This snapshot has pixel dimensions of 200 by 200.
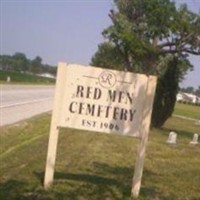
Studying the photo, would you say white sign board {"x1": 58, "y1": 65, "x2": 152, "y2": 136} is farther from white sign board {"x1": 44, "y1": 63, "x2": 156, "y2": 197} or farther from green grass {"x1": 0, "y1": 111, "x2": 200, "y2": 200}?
green grass {"x1": 0, "y1": 111, "x2": 200, "y2": 200}

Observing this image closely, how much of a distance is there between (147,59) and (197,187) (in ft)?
118

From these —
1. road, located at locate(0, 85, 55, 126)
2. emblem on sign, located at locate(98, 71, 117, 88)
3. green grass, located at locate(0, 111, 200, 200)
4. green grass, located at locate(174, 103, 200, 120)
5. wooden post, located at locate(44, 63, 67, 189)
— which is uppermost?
emblem on sign, located at locate(98, 71, 117, 88)

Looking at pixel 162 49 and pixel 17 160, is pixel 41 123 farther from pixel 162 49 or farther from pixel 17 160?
pixel 162 49

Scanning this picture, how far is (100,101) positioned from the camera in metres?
8.41

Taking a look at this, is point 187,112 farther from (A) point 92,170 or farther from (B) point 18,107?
(A) point 92,170

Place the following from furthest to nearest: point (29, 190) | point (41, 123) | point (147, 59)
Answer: point (147, 59) < point (41, 123) < point (29, 190)

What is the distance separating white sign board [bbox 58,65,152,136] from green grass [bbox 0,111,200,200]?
0.93 m

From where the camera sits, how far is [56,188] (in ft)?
27.0

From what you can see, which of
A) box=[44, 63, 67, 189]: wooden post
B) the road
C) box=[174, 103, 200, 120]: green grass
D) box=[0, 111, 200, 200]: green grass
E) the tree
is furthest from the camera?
box=[174, 103, 200, 120]: green grass

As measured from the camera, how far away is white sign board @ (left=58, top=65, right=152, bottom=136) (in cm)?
838

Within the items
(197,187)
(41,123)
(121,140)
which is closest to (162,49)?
(41,123)

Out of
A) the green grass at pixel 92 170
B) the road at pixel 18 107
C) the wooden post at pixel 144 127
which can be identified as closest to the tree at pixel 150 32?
the road at pixel 18 107

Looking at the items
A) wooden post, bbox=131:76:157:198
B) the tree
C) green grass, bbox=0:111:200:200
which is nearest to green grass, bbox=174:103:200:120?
the tree

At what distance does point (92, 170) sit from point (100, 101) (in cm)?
216
